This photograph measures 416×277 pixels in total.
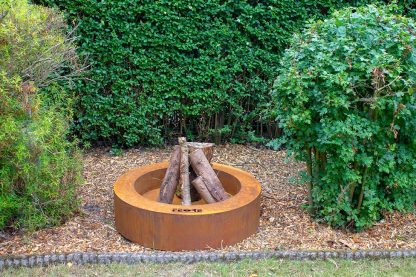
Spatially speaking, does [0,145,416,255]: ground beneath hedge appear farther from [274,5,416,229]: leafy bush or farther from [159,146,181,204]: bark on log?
[159,146,181,204]: bark on log

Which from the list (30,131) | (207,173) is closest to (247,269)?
(207,173)

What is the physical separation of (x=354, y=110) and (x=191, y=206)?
1605mm

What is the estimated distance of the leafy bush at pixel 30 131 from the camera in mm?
4117

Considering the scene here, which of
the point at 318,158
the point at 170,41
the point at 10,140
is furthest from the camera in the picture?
the point at 170,41

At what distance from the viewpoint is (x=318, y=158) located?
4.79 m

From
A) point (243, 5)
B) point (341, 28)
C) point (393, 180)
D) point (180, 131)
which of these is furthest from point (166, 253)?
point (243, 5)

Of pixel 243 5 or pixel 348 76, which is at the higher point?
pixel 243 5

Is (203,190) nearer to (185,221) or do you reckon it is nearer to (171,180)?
(171,180)

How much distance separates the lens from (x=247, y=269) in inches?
165

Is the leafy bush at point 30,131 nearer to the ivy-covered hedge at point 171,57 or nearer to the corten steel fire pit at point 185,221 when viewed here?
the corten steel fire pit at point 185,221

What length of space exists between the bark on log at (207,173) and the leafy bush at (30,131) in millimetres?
1106

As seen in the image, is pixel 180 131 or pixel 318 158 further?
pixel 180 131

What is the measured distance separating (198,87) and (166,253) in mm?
2782

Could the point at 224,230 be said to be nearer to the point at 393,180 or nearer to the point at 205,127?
the point at 393,180
